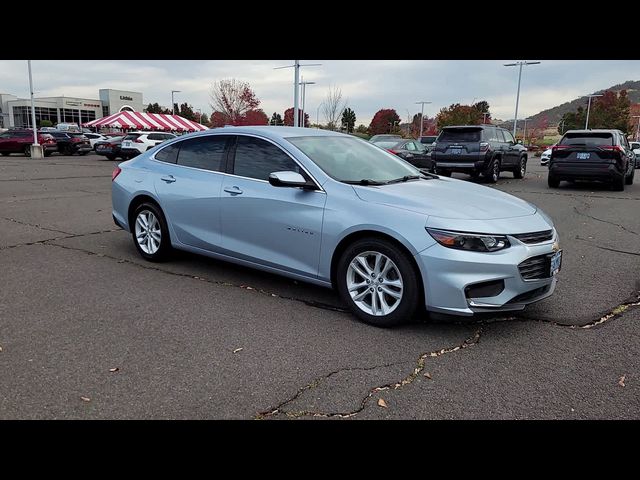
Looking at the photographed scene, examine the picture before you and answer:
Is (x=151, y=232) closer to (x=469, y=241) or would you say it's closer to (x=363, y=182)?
(x=363, y=182)

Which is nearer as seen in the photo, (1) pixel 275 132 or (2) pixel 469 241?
(2) pixel 469 241

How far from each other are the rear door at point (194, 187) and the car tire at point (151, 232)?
206mm

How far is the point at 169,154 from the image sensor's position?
6.01 metres

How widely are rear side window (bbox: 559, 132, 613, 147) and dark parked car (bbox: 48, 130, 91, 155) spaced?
3001 cm

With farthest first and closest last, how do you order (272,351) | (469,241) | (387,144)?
1. (387,144)
2. (469,241)
3. (272,351)

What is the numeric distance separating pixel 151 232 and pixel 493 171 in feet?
42.2

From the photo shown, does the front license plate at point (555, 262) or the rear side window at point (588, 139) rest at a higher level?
the rear side window at point (588, 139)

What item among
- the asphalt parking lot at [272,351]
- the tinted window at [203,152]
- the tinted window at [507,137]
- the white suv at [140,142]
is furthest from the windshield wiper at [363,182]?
the white suv at [140,142]

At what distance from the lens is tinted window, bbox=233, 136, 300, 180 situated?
4.90 meters

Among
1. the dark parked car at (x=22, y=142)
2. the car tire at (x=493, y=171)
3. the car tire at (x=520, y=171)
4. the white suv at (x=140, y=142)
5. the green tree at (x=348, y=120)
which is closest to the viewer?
the car tire at (x=493, y=171)

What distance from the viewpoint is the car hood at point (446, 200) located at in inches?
160

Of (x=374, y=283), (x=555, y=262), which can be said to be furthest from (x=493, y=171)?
(x=374, y=283)

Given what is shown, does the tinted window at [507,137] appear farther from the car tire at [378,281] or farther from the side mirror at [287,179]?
the car tire at [378,281]

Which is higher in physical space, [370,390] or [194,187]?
[194,187]
